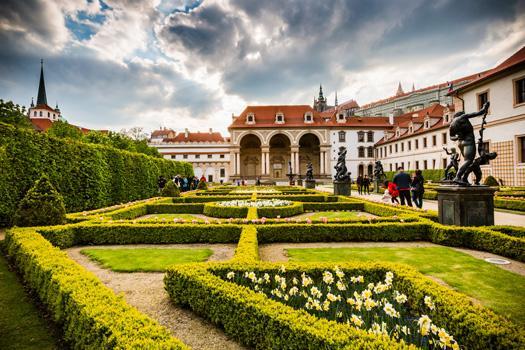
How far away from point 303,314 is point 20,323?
3.21 meters

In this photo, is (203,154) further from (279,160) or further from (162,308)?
(162,308)

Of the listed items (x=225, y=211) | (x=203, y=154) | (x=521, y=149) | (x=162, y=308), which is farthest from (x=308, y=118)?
(x=162, y=308)

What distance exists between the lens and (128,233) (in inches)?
272

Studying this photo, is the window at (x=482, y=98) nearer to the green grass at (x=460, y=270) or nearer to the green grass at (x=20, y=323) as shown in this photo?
the green grass at (x=460, y=270)

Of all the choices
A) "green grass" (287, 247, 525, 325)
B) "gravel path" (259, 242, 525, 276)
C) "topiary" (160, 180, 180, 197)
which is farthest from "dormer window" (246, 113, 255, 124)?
"green grass" (287, 247, 525, 325)

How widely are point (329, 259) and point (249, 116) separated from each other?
42061 millimetres

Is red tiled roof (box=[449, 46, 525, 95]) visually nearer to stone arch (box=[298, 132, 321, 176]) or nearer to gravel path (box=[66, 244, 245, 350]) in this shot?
gravel path (box=[66, 244, 245, 350])


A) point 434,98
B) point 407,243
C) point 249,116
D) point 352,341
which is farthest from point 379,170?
point 434,98

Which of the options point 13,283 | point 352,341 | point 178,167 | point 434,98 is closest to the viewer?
point 352,341

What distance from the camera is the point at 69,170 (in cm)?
1161

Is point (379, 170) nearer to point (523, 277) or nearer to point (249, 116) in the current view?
point (523, 277)

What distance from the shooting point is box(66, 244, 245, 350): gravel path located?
109 inches

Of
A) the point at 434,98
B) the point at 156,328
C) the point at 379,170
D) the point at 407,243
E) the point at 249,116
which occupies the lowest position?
the point at 407,243

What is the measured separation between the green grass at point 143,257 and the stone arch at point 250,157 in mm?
43350
